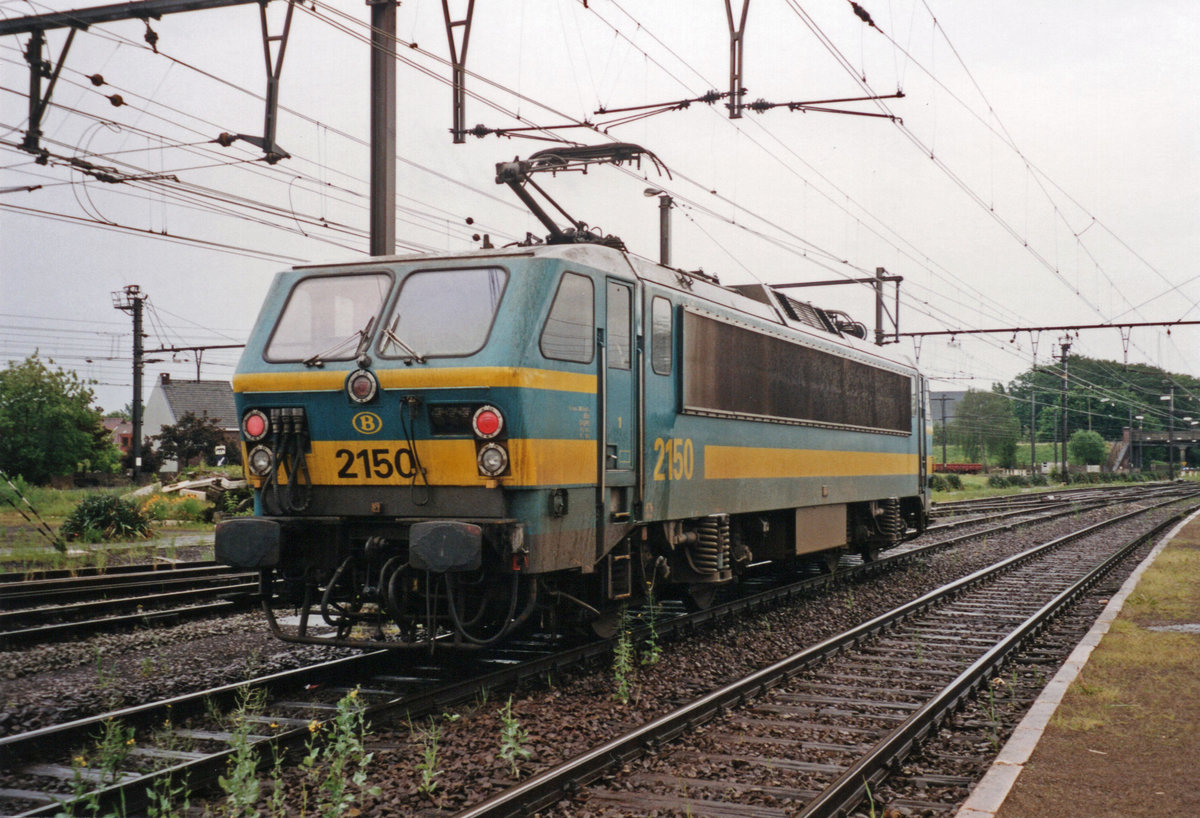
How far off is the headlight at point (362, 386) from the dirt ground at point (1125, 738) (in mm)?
4776

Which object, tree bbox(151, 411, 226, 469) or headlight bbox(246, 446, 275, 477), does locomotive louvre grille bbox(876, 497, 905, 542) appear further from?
tree bbox(151, 411, 226, 469)

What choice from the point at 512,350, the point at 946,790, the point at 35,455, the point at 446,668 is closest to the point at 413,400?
the point at 512,350

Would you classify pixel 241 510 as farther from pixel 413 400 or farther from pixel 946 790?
pixel 946 790

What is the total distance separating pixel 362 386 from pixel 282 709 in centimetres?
227

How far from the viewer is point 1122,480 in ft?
251

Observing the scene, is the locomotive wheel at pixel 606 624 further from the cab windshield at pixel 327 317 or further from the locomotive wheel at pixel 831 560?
the locomotive wheel at pixel 831 560

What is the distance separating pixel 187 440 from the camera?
53.5m

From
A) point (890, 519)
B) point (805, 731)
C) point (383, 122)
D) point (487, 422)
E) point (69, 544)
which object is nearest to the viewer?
point (805, 731)

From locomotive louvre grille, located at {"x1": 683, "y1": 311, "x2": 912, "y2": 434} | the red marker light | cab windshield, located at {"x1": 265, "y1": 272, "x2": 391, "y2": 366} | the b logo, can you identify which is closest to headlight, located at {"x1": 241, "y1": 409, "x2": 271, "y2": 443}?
the red marker light

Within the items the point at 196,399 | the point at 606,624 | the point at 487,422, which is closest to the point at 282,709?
the point at 487,422

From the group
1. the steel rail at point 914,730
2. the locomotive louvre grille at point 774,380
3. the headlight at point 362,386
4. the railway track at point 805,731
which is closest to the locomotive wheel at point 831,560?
the locomotive louvre grille at point 774,380

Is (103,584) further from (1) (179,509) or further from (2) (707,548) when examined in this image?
(1) (179,509)

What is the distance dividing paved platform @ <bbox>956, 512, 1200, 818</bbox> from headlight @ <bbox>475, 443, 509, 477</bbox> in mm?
3504

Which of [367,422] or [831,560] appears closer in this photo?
[367,422]
